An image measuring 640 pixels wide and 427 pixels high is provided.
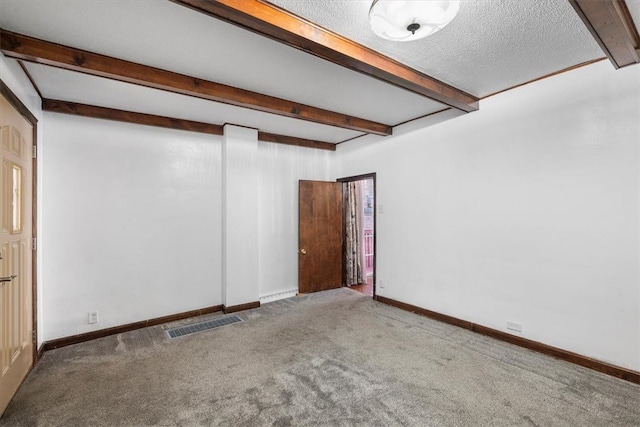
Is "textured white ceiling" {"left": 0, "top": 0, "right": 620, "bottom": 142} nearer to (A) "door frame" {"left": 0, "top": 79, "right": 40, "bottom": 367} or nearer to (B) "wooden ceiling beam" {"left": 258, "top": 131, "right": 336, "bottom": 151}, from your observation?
(A) "door frame" {"left": 0, "top": 79, "right": 40, "bottom": 367}

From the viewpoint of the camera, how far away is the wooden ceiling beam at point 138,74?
2.05m

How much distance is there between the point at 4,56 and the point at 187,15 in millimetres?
1428

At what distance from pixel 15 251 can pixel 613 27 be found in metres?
4.34

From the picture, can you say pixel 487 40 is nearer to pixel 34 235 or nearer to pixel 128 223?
pixel 128 223

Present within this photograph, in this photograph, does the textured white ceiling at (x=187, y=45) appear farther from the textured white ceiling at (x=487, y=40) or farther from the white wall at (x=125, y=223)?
the white wall at (x=125, y=223)

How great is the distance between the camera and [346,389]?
2270mm

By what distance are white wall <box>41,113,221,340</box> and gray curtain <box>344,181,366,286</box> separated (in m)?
2.37

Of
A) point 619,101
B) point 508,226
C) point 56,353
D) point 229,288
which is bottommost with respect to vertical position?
point 56,353

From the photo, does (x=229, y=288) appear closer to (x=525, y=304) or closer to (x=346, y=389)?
(x=346, y=389)

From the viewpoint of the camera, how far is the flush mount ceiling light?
1.61m

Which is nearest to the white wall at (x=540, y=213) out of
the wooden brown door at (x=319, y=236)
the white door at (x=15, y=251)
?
the wooden brown door at (x=319, y=236)

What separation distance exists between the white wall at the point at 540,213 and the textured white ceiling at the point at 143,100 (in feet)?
6.41

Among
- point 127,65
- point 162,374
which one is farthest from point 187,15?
point 162,374

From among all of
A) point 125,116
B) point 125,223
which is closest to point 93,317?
point 125,223
